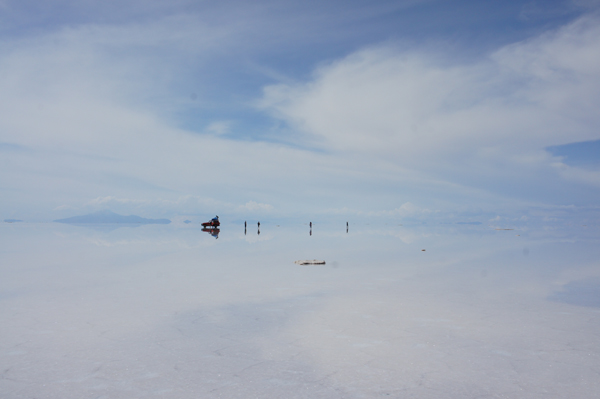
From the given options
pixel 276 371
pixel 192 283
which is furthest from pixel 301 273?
pixel 276 371

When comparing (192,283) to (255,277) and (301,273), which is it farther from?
(301,273)

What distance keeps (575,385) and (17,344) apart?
10658mm

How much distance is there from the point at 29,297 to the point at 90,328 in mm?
5598

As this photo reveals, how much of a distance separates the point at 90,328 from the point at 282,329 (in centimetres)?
474

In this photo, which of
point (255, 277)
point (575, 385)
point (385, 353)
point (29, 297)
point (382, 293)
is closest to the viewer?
point (575, 385)

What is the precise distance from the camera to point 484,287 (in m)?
15.7

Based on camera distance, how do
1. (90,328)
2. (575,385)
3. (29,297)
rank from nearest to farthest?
(575,385) < (90,328) < (29,297)

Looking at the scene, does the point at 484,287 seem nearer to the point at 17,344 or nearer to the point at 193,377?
the point at 193,377

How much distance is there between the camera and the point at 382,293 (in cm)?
1427

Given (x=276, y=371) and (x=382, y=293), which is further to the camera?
(x=382, y=293)

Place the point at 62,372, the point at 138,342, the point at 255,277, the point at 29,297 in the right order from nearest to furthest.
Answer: the point at 62,372 → the point at 138,342 → the point at 29,297 → the point at 255,277

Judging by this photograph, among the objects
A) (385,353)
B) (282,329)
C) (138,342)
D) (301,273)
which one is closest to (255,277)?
(301,273)

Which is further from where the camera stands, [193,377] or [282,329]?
[282,329]

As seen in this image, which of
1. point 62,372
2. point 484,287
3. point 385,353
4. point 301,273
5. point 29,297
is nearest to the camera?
point 62,372
